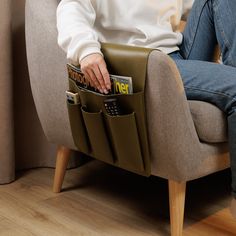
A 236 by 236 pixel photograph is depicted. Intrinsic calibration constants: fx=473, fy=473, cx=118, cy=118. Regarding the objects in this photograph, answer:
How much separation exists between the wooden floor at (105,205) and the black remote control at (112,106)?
35 cm

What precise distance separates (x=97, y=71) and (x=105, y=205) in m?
0.51

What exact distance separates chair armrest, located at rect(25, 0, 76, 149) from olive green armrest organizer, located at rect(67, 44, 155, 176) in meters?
0.10

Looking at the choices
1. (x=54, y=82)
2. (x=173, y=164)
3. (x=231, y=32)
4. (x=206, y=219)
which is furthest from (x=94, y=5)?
(x=206, y=219)

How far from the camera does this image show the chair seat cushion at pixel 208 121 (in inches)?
47.3

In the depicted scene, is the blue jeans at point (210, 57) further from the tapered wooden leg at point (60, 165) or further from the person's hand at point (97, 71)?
the tapered wooden leg at point (60, 165)

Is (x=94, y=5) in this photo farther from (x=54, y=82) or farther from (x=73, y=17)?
(x=54, y=82)

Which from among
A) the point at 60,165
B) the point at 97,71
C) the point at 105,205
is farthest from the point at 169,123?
the point at 60,165

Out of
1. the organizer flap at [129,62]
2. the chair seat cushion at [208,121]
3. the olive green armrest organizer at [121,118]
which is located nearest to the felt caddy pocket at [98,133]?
the olive green armrest organizer at [121,118]

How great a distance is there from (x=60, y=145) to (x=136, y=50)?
57 cm

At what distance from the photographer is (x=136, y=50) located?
3.79 ft

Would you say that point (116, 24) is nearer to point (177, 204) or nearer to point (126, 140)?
point (126, 140)

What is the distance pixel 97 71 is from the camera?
1196mm

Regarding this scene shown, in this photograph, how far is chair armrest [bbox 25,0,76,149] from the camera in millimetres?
1416

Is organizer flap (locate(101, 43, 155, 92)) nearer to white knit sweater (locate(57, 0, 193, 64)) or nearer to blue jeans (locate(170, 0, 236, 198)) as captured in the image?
→ white knit sweater (locate(57, 0, 193, 64))
